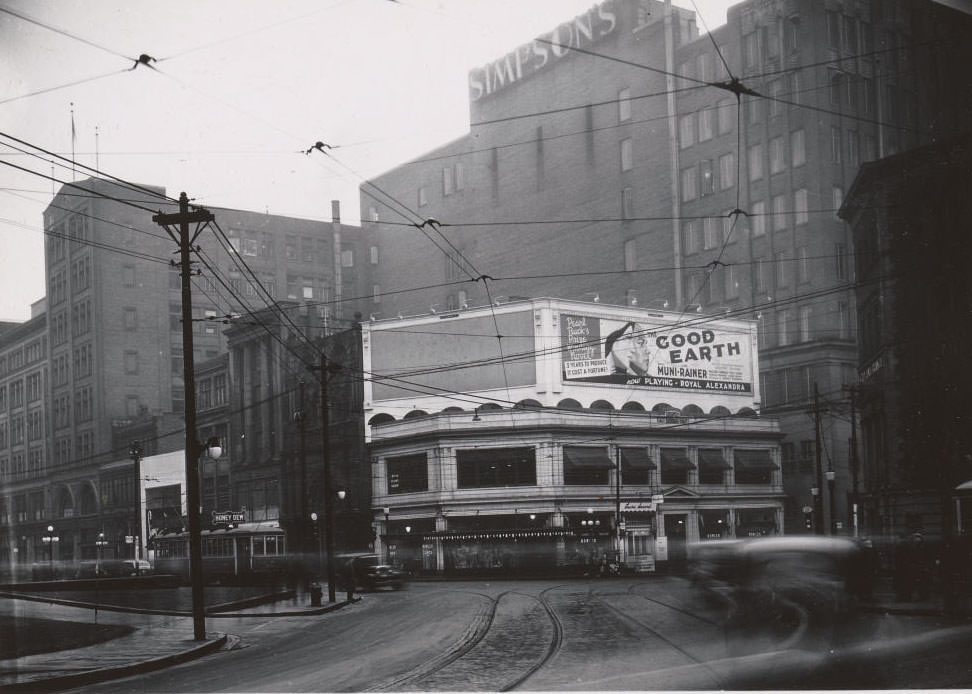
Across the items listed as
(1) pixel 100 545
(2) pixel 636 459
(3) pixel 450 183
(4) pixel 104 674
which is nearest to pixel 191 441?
(4) pixel 104 674

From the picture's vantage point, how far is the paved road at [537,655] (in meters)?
12.4

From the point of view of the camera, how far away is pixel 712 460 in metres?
61.6

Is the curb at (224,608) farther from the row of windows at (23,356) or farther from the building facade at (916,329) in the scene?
the building facade at (916,329)

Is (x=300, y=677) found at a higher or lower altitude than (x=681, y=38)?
lower

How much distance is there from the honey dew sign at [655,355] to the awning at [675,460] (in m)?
4.53

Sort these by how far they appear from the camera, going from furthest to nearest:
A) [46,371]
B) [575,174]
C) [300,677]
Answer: [575,174], [46,371], [300,677]

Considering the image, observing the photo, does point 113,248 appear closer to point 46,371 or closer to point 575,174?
point 46,371

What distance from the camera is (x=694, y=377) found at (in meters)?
64.6

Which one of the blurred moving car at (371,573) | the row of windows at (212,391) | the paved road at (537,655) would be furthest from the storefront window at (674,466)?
the paved road at (537,655)

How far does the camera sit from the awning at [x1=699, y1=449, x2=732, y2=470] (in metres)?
61.4

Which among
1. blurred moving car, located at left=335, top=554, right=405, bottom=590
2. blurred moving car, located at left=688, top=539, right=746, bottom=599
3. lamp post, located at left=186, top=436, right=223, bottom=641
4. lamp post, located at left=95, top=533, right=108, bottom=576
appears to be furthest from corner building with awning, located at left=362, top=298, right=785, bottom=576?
blurred moving car, located at left=688, top=539, right=746, bottom=599

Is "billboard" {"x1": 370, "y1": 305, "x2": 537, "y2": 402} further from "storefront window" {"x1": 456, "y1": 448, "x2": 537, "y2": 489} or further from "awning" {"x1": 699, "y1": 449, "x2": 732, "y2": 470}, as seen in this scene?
"awning" {"x1": 699, "y1": 449, "x2": 732, "y2": 470}

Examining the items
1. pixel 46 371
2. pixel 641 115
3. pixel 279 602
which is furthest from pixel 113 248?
pixel 641 115

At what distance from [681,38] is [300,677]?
26474 millimetres
